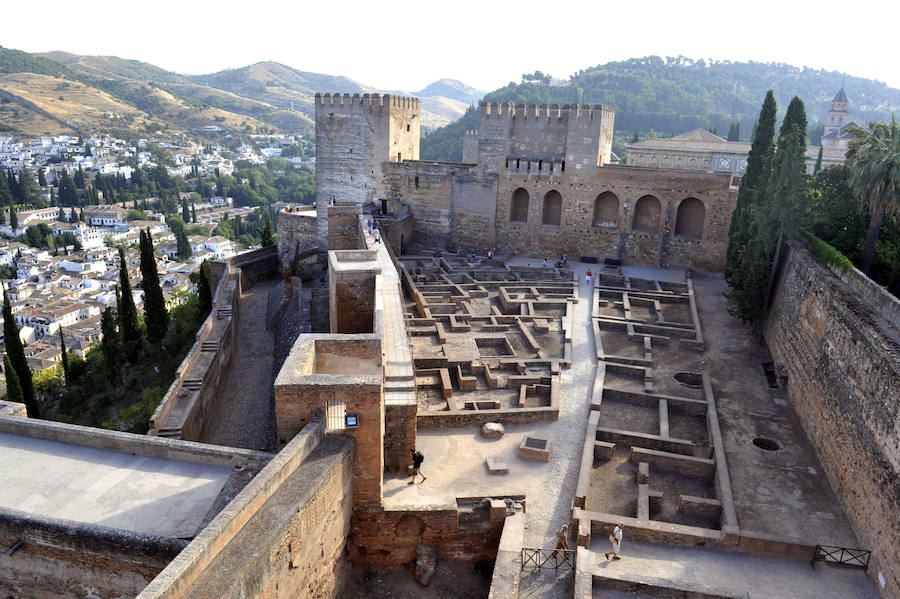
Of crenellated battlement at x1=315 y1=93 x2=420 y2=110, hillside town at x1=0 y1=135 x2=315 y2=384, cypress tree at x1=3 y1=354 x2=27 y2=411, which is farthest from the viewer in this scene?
hillside town at x1=0 y1=135 x2=315 y2=384

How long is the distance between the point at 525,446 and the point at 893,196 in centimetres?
1190

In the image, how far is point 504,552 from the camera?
9852 mm

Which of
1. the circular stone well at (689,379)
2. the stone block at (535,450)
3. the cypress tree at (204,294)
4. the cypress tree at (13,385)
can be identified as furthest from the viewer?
the cypress tree at (204,294)

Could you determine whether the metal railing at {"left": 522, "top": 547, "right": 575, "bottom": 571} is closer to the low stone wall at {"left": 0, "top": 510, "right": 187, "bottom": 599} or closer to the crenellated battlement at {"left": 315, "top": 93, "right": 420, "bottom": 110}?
the low stone wall at {"left": 0, "top": 510, "right": 187, "bottom": 599}

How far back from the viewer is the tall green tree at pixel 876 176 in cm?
1662

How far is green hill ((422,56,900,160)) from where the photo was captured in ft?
321

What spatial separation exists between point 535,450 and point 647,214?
62.9ft

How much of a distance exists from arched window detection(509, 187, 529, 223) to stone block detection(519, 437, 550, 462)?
18.7 metres

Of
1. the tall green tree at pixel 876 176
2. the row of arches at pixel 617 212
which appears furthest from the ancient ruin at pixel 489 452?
the row of arches at pixel 617 212

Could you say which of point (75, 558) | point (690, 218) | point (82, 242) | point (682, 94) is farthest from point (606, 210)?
point (682, 94)

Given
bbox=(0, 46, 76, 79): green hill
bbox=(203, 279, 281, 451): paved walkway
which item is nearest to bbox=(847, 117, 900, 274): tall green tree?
bbox=(203, 279, 281, 451): paved walkway

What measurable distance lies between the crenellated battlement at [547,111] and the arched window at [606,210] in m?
3.53

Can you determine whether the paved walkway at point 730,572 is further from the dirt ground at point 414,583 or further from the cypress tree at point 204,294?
the cypress tree at point 204,294

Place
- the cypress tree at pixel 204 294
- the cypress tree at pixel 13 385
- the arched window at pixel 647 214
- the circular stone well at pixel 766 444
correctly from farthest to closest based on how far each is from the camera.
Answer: the arched window at pixel 647 214, the cypress tree at pixel 204 294, the cypress tree at pixel 13 385, the circular stone well at pixel 766 444
